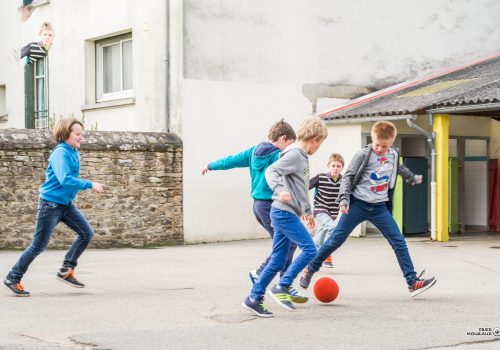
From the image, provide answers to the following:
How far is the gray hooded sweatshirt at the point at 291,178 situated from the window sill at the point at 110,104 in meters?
11.1

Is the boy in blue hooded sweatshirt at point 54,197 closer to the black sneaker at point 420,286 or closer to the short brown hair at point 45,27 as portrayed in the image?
the black sneaker at point 420,286

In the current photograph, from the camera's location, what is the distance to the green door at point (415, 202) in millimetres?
18219

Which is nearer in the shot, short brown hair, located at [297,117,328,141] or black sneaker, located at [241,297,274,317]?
black sneaker, located at [241,297,274,317]

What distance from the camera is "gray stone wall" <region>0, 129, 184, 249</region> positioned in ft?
48.1

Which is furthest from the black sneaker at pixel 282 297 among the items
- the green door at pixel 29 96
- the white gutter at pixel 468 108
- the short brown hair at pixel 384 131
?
the green door at pixel 29 96

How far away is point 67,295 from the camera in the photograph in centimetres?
862

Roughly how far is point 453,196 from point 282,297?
12.9 m

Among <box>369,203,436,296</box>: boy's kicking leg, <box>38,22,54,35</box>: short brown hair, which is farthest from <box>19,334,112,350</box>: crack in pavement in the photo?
<box>38,22,54,35</box>: short brown hair

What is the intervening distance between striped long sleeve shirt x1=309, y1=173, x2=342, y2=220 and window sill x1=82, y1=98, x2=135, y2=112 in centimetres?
785

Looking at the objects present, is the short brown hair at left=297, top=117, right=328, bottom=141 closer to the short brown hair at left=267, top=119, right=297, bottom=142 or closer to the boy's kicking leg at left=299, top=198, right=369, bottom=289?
the short brown hair at left=267, top=119, right=297, bottom=142

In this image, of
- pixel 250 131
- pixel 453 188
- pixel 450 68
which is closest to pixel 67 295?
pixel 250 131

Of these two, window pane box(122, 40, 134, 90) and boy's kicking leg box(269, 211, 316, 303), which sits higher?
window pane box(122, 40, 134, 90)

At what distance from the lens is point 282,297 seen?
24.4 feet

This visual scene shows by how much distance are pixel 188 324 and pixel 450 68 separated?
15.3m
